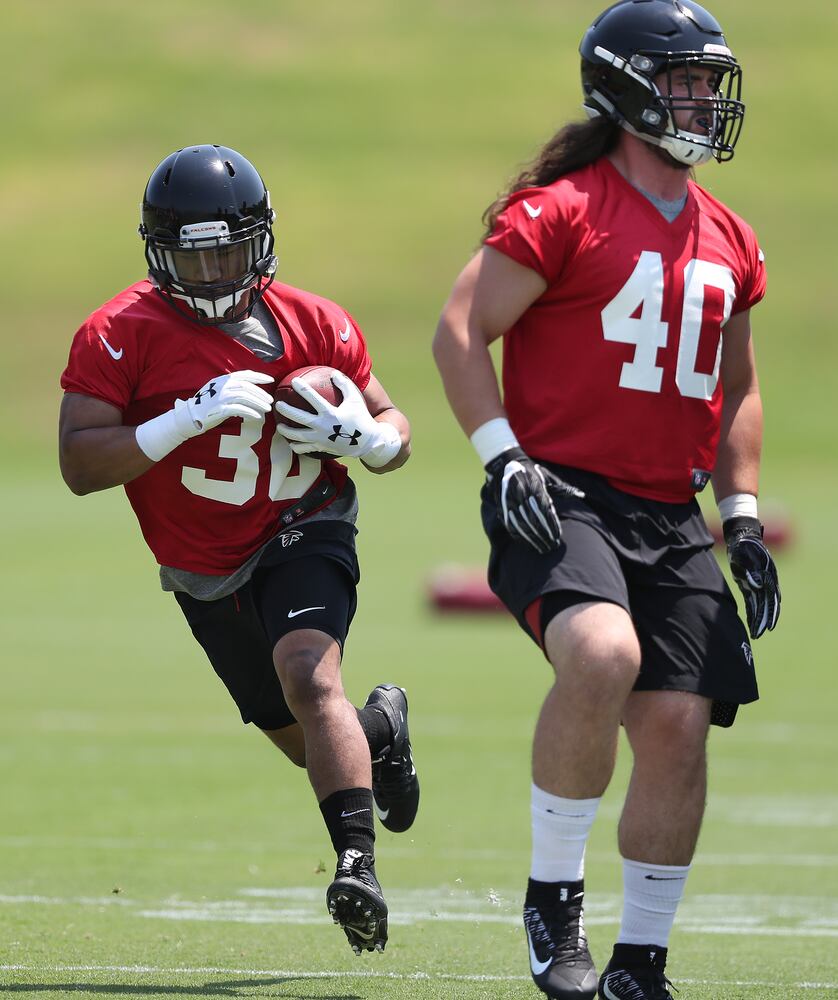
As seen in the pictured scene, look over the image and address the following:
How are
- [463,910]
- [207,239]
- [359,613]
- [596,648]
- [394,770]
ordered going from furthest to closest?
1. [359,613]
2. [463,910]
3. [394,770]
4. [207,239]
5. [596,648]

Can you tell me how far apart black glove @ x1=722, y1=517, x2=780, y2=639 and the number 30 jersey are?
34 centimetres

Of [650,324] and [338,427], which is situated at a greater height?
[650,324]

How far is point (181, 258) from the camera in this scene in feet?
17.4

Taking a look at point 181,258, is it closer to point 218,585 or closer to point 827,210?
point 218,585

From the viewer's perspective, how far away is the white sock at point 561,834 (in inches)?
170

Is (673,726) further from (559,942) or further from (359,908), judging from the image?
(359,908)

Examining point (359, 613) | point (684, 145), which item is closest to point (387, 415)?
point (684, 145)

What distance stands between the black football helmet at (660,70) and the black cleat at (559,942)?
183 cm

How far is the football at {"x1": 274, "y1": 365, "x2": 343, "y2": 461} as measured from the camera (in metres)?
5.23

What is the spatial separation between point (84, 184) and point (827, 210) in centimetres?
2036

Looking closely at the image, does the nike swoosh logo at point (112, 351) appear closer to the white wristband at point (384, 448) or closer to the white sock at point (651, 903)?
the white wristband at point (384, 448)

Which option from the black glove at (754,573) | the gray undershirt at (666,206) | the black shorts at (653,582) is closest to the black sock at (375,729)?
the black shorts at (653,582)

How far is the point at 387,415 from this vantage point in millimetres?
5594

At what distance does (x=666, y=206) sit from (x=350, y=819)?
5.79 ft
